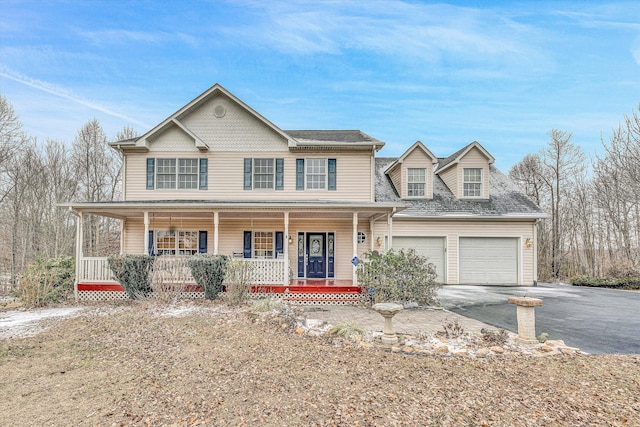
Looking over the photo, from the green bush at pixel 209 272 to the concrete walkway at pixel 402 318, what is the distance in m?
2.72

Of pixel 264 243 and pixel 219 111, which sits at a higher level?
pixel 219 111

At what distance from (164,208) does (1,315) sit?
16.3ft

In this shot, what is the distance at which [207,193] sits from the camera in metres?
13.1

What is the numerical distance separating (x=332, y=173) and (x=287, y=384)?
9.80 m

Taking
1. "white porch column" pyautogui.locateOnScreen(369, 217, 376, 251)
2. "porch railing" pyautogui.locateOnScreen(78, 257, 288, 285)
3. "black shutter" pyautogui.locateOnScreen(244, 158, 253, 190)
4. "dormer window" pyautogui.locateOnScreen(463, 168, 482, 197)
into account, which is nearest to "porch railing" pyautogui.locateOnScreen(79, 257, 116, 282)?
"porch railing" pyautogui.locateOnScreen(78, 257, 288, 285)

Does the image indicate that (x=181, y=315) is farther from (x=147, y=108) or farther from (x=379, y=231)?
(x=147, y=108)

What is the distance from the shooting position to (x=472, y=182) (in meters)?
15.9

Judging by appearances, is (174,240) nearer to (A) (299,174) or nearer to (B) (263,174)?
(B) (263,174)

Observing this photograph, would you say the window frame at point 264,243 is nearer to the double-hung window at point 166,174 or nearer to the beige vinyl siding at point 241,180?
the beige vinyl siding at point 241,180

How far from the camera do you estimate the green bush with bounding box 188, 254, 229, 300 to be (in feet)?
31.8

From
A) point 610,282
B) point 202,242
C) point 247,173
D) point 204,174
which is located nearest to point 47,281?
point 202,242

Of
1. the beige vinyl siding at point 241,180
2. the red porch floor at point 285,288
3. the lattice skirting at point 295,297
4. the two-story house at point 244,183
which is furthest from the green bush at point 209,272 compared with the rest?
the beige vinyl siding at point 241,180

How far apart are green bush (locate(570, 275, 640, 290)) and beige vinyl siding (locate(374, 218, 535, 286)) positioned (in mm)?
3909

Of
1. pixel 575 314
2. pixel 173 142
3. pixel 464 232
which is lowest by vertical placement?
pixel 575 314
